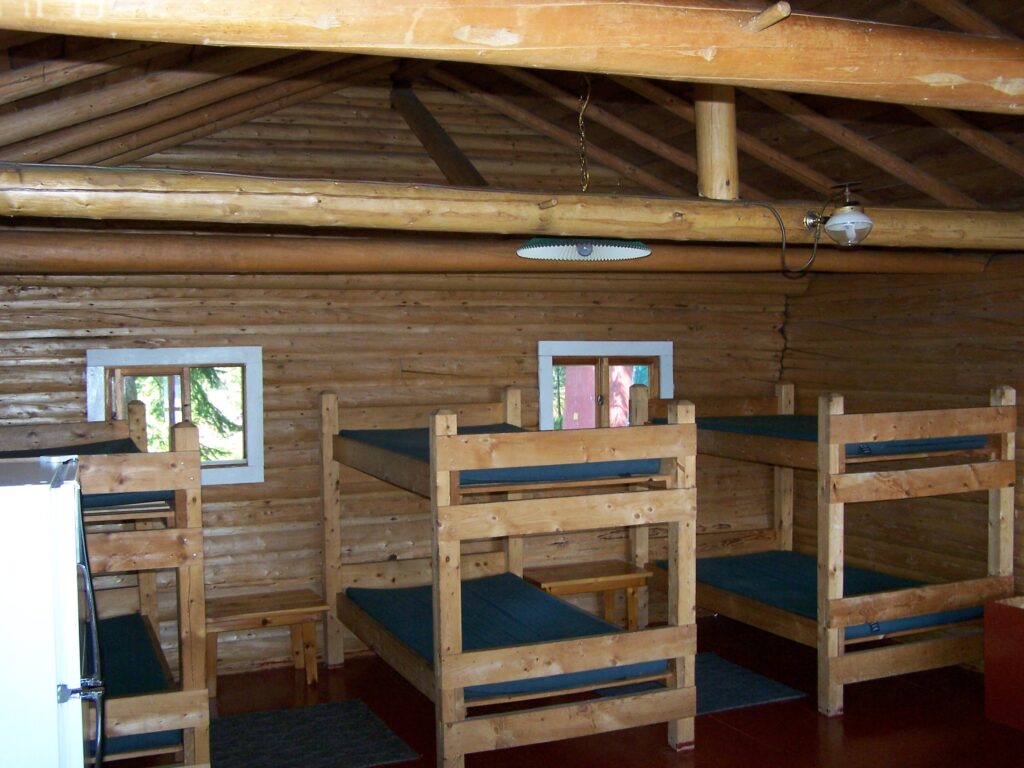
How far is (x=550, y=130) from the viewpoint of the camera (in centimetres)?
802

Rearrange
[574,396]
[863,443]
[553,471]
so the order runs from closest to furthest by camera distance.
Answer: [553,471] → [863,443] → [574,396]

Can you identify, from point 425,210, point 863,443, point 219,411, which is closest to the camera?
point 425,210

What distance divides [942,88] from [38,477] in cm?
336

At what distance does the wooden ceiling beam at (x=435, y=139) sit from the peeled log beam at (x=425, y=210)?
126 cm

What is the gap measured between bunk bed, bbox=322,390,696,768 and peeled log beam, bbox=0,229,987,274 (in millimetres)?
1229

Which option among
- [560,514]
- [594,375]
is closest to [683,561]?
[560,514]

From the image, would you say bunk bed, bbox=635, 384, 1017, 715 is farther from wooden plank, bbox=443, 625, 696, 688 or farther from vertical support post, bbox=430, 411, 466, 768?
vertical support post, bbox=430, 411, 466, 768

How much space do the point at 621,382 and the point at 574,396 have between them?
0.56m

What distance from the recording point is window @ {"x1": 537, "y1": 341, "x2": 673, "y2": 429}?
8.59 meters

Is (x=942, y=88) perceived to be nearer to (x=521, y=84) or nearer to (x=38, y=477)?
(x=38, y=477)

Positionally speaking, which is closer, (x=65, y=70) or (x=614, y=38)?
(x=614, y=38)

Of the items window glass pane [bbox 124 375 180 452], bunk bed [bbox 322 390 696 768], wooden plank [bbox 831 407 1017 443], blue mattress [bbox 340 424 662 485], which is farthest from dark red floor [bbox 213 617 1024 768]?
window glass pane [bbox 124 375 180 452]

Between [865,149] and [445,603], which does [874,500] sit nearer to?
[865,149]

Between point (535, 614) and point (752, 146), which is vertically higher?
point (752, 146)
